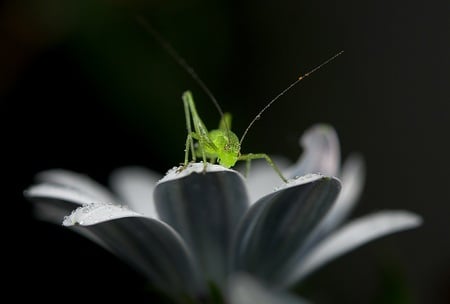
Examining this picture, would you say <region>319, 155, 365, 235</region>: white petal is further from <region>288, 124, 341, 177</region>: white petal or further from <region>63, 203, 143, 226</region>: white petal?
<region>63, 203, 143, 226</region>: white petal

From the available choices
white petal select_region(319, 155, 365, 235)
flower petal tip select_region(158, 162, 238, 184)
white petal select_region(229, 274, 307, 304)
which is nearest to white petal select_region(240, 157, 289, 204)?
white petal select_region(319, 155, 365, 235)

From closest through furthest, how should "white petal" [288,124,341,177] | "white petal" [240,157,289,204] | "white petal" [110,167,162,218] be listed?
"white petal" [288,124,341,177]
"white petal" [110,167,162,218]
"white petal" [240,157,289,204]

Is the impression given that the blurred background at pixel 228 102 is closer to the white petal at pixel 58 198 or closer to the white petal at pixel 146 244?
the white petal at pixel 146 244

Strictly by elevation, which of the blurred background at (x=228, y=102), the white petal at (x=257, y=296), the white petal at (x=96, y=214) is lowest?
the white petal at (x=257, y=296)

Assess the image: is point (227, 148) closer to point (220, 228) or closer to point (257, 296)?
point (220, 228)

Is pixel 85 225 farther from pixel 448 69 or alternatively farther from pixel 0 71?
pixel 448 69

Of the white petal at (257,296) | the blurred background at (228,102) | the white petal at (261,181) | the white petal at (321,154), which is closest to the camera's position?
the white petal at (257,296)

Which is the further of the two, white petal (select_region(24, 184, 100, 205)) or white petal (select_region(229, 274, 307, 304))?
white petal (select_region(24, 184, 100, 205))

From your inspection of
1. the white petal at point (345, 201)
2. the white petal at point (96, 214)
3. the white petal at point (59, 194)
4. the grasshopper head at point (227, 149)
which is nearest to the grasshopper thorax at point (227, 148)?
the grasshopper head at point (227, 149)
